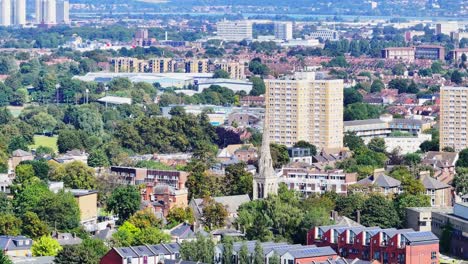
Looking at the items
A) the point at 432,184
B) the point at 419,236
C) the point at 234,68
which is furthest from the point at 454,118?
the point at 234,68

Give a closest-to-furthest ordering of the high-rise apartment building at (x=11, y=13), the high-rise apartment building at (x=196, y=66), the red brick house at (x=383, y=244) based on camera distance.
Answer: the red brick house at (x=383, y=244)
the high-rise apartment building at (x=196, y=66)
the high-rise apartment building at (x=11, y=13)

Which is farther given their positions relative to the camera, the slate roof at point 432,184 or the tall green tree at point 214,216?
the slate roof at point 432,184

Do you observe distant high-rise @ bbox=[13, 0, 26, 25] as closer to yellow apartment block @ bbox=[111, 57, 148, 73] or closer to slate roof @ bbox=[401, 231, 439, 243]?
yellow apartment block @ bbox=[111, 57, 148, 73]

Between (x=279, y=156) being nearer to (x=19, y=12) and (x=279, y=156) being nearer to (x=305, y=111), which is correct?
(x=305, y=111)

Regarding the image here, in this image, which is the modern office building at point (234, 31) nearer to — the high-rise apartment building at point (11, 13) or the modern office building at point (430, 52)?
the modern office building at point (430, 52)

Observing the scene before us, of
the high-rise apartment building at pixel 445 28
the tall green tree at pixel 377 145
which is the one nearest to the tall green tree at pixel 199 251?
the tall green tree at pixel 377 145

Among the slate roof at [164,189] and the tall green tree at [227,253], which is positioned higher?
the tall green tree at [227,253]

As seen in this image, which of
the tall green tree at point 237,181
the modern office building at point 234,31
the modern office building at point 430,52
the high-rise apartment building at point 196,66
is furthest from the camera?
the modern office building at point 234,31
